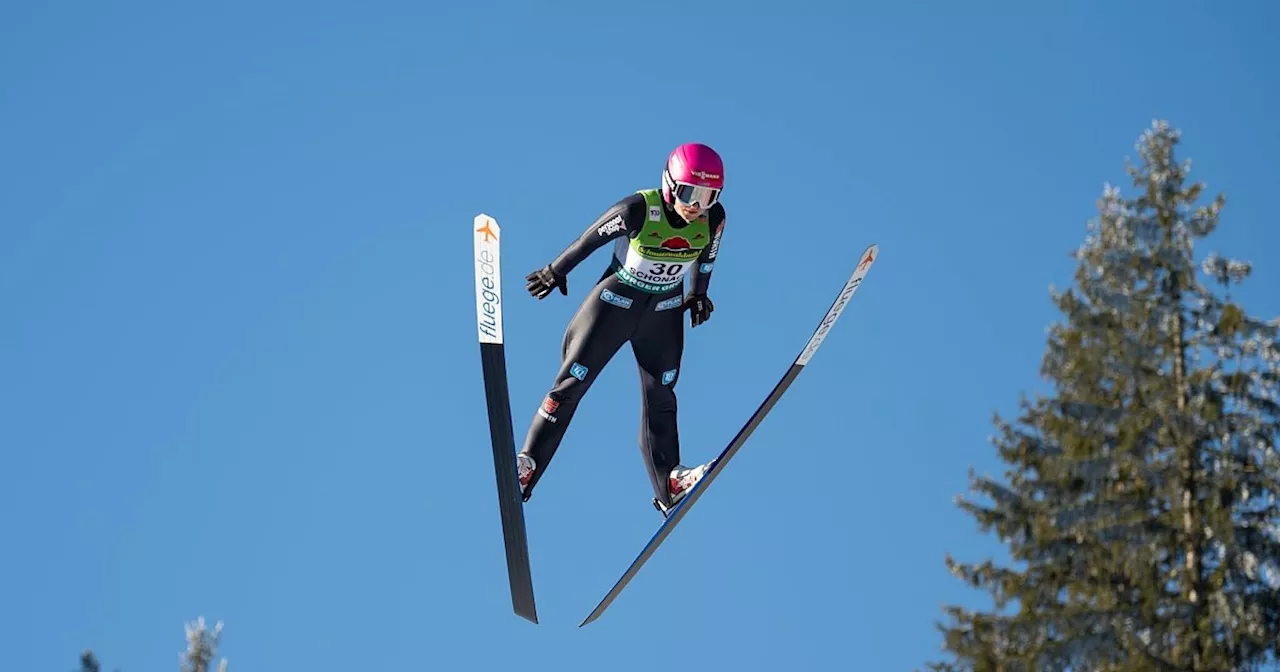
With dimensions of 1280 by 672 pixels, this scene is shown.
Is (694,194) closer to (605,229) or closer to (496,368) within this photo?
(605,229)

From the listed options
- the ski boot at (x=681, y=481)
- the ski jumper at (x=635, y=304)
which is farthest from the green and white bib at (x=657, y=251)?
the ski boot at (x=681, y=481)

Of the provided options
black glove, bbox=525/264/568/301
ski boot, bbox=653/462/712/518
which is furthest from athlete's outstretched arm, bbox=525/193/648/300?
ski boot, bbox=653/462/712/518

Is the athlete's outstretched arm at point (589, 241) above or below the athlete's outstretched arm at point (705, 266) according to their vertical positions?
below

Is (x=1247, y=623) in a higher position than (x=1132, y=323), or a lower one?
lower

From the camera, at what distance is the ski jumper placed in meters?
14.5

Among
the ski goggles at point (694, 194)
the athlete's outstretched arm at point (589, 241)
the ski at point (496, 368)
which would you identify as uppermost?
the ski goggles at point (694, 194)

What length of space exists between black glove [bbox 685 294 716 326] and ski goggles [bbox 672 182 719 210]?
913 millimetres

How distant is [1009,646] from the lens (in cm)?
1513

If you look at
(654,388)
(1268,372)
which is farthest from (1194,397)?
(654,388)

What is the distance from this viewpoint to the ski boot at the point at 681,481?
15.3 m

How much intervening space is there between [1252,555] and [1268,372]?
4.47ft

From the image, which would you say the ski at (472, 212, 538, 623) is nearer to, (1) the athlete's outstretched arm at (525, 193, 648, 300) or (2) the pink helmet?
(1) the athlete's outstretched arm at (525, 193, 648, 300)

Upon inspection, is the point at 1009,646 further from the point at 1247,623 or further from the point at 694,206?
the point at 694,206

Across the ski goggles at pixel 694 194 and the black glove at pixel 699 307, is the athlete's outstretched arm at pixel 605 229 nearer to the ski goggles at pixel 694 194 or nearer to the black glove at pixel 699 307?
the ski goggles at pixel 694 194
